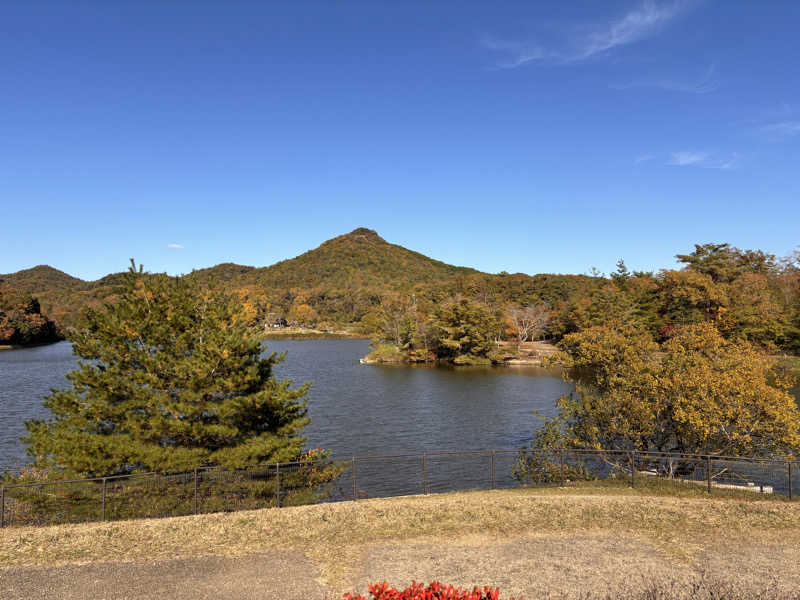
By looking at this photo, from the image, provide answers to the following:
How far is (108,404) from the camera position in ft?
61.3

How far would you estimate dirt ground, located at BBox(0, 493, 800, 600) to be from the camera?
10805 millimetres

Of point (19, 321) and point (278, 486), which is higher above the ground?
point (19, 321)

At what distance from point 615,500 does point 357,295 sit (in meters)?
164

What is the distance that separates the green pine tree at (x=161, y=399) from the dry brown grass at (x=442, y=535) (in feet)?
11.0

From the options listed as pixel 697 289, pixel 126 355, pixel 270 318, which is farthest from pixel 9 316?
pixel 697 289

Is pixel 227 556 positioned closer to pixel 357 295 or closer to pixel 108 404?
pixel 108 404

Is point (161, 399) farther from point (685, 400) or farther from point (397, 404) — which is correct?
point (397, 404)

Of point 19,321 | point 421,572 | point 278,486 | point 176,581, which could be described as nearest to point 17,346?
point 19,321

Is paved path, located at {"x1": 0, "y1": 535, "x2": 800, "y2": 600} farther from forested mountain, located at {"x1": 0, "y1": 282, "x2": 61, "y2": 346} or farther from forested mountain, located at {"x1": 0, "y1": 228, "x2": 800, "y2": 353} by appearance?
forested mountain, located at {"x1": 0, "y1": 282, "x2": 61, "y2": 346}

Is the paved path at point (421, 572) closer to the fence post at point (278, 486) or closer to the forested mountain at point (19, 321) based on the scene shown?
the fence post at point (278, 486)

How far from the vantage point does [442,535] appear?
44.3 ft

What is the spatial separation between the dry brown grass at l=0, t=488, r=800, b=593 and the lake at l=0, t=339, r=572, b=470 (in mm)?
7890

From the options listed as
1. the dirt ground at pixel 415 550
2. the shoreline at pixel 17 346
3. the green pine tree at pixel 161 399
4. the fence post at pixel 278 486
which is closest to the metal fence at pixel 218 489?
the fence post at pixel 278 486

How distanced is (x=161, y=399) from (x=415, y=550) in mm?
10835
